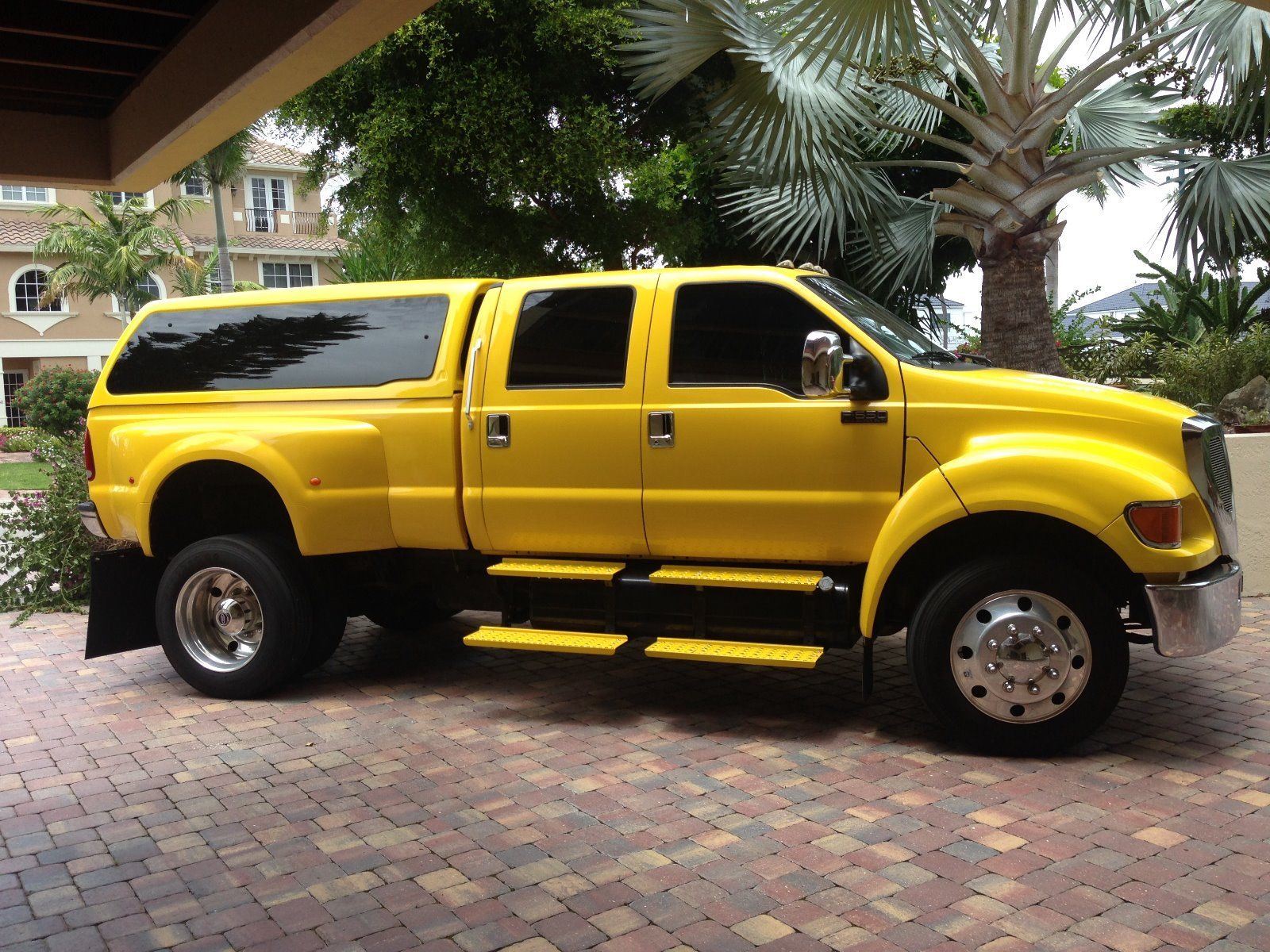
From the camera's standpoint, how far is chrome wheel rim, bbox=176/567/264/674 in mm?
6938

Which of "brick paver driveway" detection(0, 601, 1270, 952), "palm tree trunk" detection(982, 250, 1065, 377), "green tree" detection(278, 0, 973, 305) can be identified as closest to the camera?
"brick paver driveway" detection(0, 601, 1270, 952)

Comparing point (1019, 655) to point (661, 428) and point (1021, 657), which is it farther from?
point (661, 428)

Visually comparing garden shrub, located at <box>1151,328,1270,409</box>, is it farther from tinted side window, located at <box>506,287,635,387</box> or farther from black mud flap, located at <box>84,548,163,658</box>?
black mud flap, located at <box>84,548,163,658</box>

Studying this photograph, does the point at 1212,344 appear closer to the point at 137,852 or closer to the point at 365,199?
the point at 137,852

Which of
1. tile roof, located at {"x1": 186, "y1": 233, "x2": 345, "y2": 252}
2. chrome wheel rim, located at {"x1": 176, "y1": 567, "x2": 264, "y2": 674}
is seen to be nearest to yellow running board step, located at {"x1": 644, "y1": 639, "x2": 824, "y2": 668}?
chrome wheel rim, located at {"x1": 176, "y1": 567, "x2": 264, "y2": 674}

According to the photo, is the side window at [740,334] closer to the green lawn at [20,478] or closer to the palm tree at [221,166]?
the green lawn at [20,478]

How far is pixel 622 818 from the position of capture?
491 centimetres

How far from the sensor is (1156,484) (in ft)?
17.3

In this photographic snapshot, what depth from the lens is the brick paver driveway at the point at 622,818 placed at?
4000mm

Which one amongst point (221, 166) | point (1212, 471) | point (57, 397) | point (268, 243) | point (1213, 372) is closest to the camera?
point (1212, 471)

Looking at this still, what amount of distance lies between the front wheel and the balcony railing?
4471cm

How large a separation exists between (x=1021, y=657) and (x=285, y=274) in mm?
45663

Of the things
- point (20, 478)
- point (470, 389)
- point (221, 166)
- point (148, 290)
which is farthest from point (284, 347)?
point (148, 290)

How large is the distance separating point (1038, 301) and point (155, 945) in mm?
8840
